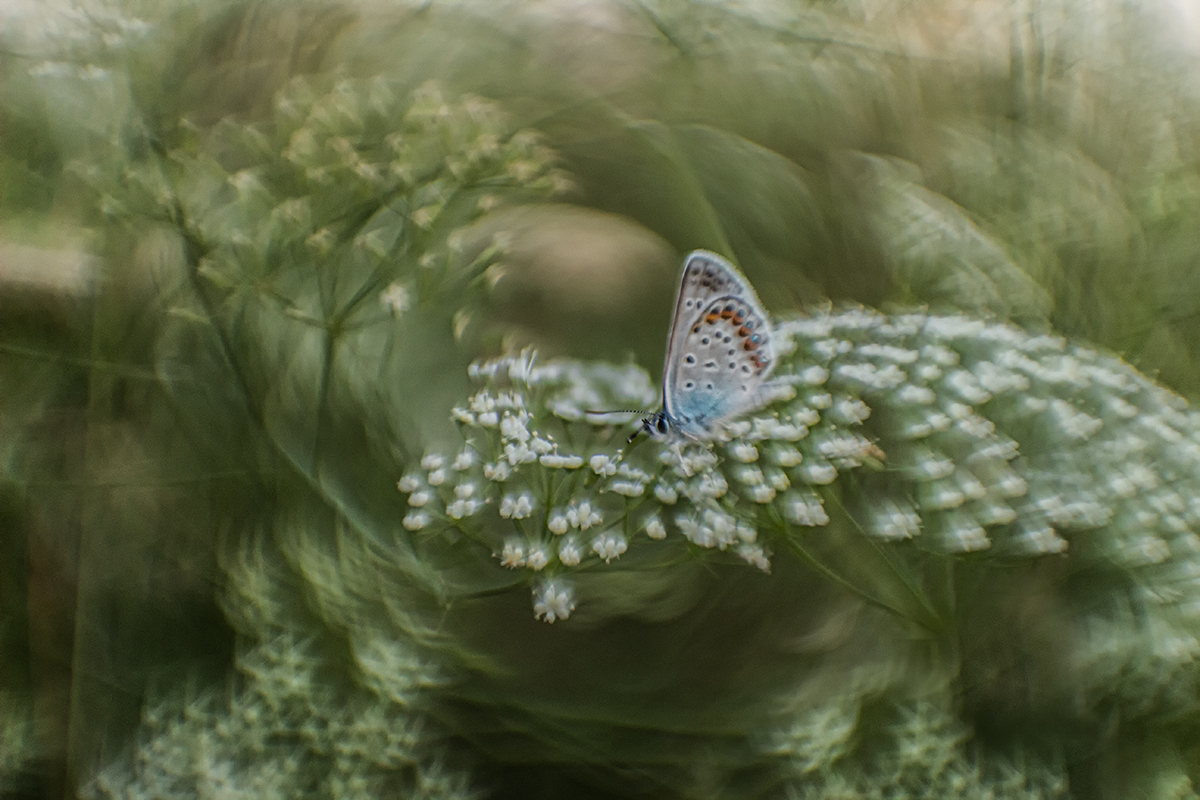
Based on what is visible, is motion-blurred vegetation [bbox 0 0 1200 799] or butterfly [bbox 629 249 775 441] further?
motion-blurred vegetation [bbox 0 0 1200 799]

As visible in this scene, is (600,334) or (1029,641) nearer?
(1029,641)

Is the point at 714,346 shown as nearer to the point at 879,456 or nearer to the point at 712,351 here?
the point at 712,351

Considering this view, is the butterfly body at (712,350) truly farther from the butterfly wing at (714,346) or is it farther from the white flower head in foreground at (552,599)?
the white flower head in foreground at (552,599)

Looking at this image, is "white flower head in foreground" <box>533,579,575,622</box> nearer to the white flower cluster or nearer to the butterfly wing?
the white flower cluster

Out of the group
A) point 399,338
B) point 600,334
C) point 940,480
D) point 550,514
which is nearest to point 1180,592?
point 940,480

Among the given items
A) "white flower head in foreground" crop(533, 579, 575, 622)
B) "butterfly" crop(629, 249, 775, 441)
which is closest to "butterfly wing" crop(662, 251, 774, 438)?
"butterfly" crop(629, 249, 775, 441)

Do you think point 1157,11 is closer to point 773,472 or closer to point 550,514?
point 773,472

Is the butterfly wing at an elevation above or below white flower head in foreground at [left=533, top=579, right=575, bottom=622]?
above

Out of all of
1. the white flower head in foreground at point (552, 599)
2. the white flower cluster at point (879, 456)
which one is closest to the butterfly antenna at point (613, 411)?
the white flower cluster at point (879, 456)
